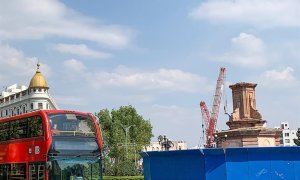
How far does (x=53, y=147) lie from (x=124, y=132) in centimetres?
6910

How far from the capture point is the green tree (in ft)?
276

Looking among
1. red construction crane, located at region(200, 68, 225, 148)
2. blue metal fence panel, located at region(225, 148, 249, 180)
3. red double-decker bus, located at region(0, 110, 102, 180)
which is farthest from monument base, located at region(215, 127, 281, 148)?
red construction crane, located at region(200, 68, 225, 148)

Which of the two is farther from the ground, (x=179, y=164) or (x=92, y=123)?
(x=92, y=123)

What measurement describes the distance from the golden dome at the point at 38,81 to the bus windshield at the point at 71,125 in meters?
65.7

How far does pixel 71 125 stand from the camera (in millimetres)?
19375

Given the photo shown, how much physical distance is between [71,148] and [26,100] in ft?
223

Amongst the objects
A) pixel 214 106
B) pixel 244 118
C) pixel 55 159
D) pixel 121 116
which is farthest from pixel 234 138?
pixel 214 106

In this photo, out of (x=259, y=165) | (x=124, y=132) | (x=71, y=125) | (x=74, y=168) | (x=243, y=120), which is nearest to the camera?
(x=259, y=165)

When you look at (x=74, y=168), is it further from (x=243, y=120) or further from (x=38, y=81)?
(x=38, y=81)

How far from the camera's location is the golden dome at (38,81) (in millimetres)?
83562

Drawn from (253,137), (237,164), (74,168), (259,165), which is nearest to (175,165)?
(237,164)

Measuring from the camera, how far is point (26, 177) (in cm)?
1912

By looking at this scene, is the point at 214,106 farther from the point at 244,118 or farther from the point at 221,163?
the point at 221,163

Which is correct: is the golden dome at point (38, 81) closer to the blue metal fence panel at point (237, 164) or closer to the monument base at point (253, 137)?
the monument base at point (253, 137)
